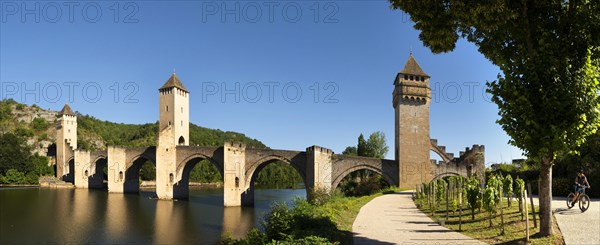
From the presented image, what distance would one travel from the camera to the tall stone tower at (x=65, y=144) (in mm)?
59938

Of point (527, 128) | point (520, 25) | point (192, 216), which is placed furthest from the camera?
point (192, 216)

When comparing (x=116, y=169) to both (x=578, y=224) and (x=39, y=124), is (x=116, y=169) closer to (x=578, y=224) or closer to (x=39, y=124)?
(x=39, y=124)

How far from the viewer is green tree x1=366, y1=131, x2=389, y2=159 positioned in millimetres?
50188

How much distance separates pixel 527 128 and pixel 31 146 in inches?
3066

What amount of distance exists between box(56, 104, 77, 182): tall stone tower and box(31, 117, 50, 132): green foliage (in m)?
17.3

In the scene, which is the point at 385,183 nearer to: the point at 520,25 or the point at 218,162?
the point at 218,162

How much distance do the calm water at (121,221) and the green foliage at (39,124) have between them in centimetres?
4550

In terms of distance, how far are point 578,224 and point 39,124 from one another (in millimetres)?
87693

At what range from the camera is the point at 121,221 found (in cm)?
2491

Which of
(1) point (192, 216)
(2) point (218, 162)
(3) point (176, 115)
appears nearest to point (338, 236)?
(1) point (192, 216)

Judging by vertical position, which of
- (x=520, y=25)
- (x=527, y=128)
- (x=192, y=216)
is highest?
(x=520, y=25)

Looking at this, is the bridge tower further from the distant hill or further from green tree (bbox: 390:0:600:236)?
green tree (bbox: 390:0:600:236)

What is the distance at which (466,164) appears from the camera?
110 feet

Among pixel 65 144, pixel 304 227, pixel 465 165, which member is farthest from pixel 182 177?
pixel 304 227
